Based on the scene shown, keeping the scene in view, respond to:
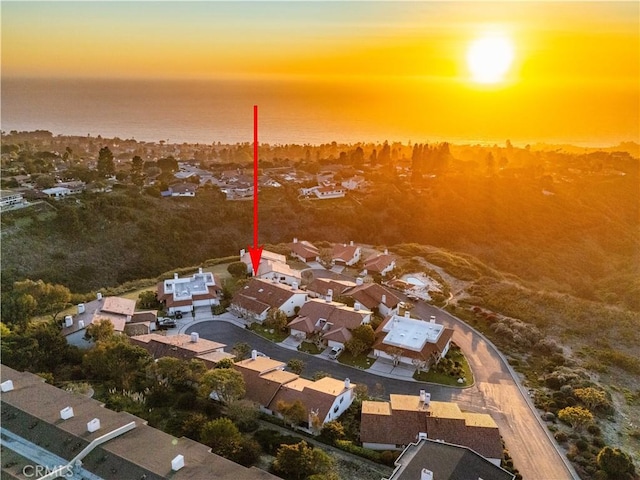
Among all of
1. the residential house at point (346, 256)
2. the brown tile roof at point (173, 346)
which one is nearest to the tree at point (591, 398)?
the brown tile roof at point (173, 346)

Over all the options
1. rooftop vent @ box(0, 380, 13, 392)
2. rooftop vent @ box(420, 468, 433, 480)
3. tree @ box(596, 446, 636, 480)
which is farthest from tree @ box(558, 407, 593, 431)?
rooftop vent @ box(0, 380, 13, 392)

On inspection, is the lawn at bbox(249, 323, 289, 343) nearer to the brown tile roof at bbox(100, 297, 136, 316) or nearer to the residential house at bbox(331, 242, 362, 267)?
the brown tile roof at bbox(100, 297, 136, 316)

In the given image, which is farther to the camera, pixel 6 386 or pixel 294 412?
pixel 294 412

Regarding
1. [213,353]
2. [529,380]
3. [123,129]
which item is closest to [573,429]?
[529,380]

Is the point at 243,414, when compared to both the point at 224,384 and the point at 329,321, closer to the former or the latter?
the point at 224,384

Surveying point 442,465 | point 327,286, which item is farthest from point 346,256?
point 442,465

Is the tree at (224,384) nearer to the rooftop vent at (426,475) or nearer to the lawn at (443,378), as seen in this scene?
the rooftop vent at (426,475)

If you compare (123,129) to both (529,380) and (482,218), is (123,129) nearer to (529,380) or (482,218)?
(482,218)
